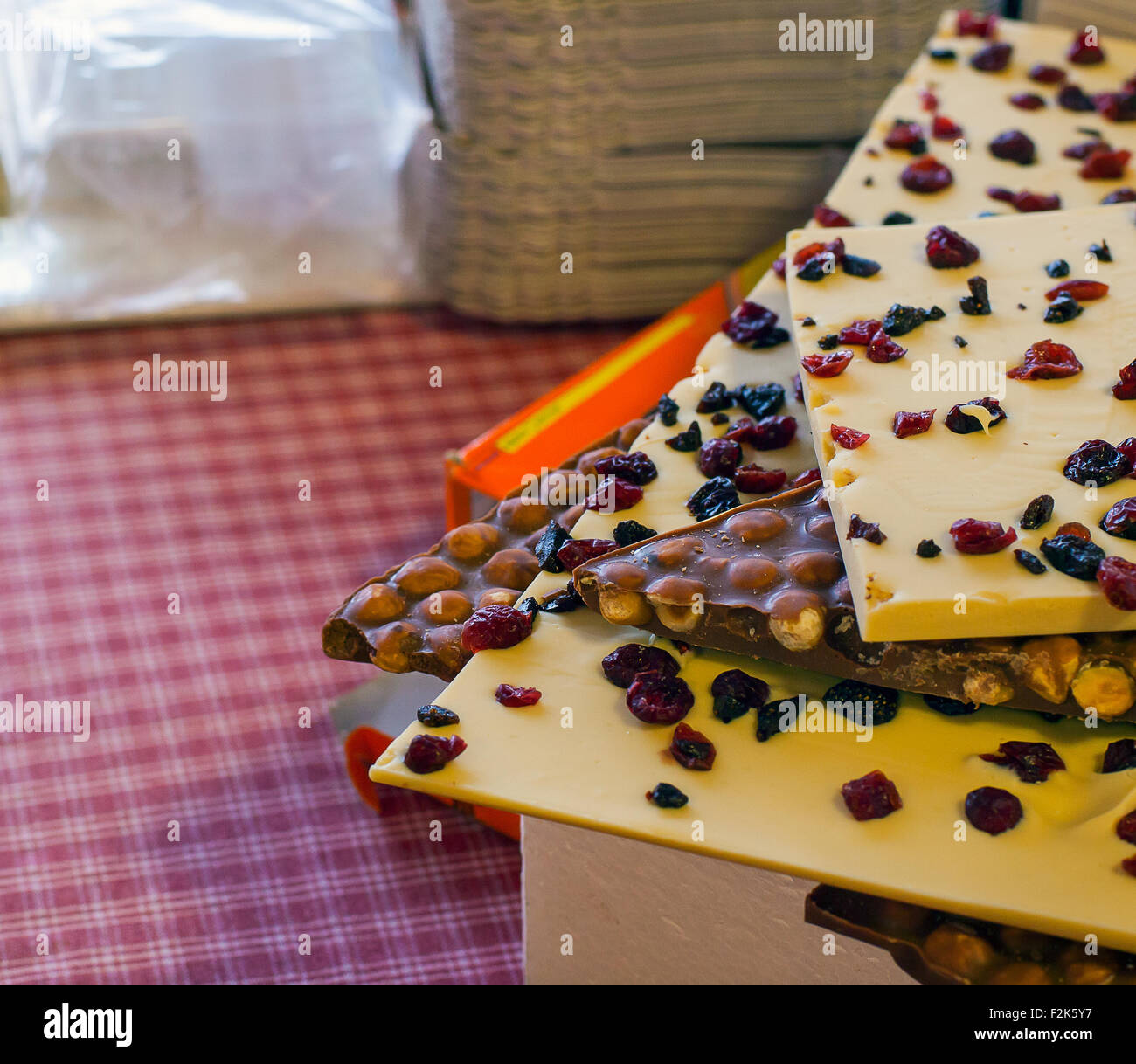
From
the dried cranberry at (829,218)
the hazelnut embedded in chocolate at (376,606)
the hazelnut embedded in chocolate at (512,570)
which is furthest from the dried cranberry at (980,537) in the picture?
the dried cranberry at (829,218)

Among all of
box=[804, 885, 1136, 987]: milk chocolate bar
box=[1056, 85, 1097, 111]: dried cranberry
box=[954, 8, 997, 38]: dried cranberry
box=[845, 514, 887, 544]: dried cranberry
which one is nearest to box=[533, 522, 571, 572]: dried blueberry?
box=[845, 514, 887, 544]: dried cranberry

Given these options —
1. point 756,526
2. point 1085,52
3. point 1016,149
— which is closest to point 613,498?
point 756,526

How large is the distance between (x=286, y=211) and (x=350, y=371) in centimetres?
38

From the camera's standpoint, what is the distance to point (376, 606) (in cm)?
149

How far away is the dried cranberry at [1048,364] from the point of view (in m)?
1.50

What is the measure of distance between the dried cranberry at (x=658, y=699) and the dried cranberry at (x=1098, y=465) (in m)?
0.45

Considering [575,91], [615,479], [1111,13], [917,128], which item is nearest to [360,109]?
[575,91]

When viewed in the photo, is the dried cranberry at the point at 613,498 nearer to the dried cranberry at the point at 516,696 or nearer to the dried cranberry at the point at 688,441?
the dried cranberry at the point at 688,441

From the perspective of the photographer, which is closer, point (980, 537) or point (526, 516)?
point (980, 537)

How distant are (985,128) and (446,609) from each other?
48.1 inches

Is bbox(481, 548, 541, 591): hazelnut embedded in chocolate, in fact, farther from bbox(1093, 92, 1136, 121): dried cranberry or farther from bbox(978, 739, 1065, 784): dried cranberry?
bbox(1093, 92, 1136, 121): dried cranberry

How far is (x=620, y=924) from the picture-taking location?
1.50 m

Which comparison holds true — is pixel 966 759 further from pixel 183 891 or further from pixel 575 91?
pixel 575 91

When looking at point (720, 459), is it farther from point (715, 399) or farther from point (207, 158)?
point (207, 158)
